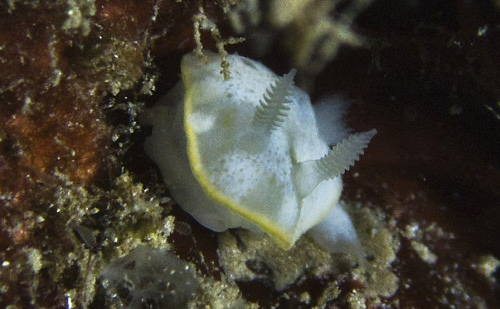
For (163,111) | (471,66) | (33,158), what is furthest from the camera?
(471,66)

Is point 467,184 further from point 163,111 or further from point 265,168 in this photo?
point 163,111

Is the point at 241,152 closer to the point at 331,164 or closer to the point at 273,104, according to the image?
the point at 273,104

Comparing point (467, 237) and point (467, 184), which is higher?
point (467, 184)

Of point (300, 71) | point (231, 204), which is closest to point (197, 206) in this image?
point (231, 204)

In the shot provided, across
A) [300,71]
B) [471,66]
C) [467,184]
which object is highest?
[471,66]

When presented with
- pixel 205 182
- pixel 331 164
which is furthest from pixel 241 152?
pixel 331 164

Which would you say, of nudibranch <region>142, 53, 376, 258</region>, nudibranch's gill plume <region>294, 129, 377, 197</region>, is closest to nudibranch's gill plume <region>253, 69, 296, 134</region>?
nudibranch <region>142, 53, 376, 258</region>

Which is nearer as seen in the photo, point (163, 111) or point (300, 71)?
point (163, 111)

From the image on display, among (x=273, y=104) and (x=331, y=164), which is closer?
(x=273, y=104)

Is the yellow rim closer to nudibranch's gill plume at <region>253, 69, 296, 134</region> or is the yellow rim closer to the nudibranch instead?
the nudibranch
